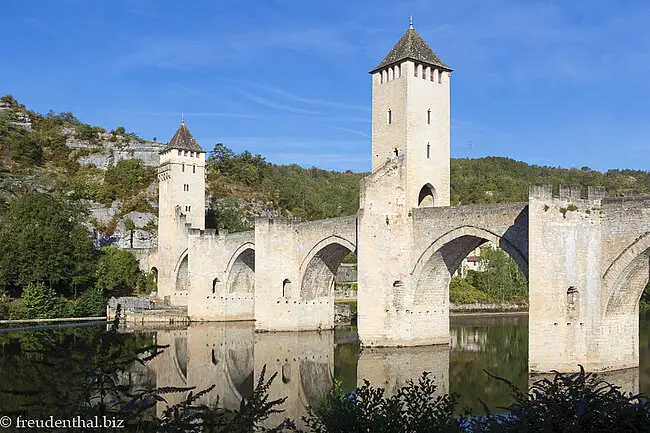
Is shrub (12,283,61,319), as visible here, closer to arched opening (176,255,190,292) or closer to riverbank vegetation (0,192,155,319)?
riverbank vegetation (0,192,155,319)

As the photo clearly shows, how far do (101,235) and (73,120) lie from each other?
2746cm

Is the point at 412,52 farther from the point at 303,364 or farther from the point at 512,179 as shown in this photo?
the point at 512,179

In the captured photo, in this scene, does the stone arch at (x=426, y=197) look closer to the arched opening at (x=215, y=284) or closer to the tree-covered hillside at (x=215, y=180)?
the arched opening at (x=215, y=284)

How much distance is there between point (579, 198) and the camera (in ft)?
63.8

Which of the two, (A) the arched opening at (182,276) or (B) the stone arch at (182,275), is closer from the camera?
(B) the stone arch at (182,275)

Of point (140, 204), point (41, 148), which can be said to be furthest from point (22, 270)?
point (41, 148)

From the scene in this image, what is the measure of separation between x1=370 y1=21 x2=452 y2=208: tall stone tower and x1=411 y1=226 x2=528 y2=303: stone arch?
2184 mm

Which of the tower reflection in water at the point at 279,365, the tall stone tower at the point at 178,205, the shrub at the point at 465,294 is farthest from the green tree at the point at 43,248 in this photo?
the shrub at the point at 465,294

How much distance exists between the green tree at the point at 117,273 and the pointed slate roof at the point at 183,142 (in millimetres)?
7806

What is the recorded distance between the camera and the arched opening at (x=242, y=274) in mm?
37094

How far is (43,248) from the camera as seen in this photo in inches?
1451

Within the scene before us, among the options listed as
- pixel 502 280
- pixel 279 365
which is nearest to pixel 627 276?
pixel 279 365

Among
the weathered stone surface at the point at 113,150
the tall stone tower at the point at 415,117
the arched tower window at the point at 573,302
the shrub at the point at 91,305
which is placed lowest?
the shrub at the point at 91,305

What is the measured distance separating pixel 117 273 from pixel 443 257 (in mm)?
24679
